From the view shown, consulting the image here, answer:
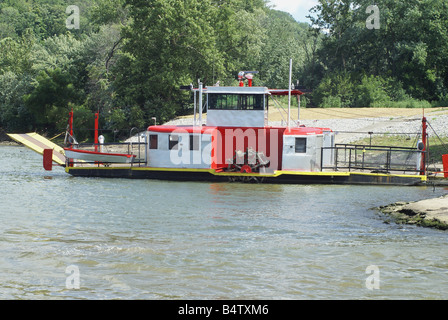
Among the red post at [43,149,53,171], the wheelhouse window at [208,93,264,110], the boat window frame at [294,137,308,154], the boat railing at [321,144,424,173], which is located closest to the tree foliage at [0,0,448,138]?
the boat railing at [321,144,424,173]

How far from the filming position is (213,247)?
16859mm

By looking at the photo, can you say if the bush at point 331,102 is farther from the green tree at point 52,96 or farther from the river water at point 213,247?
the river water at point 213,247

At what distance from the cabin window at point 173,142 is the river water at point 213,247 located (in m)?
4.28

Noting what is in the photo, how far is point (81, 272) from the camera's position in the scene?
561 inches

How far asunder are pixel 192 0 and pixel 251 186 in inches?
1443

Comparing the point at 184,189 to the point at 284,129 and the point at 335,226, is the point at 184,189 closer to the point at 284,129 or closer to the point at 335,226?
the point at 284,129

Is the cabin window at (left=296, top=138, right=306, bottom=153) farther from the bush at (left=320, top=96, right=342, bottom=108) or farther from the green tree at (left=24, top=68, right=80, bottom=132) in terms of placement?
the green tree at (left=24, top=68, right=80, bottom=132)

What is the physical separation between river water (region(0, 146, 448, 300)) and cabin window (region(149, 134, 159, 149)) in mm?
4528

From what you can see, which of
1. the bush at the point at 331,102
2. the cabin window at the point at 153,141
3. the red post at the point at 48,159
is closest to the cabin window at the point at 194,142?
the cabin window at the point at 153,141

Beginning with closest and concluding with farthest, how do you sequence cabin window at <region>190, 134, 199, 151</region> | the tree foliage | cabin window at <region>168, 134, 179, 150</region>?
cabin window at <region>190, 134, 199, 151</region> < cabin window at <region>168, 134, 179, 150</region> < the tree foliage

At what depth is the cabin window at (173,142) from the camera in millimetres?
31156

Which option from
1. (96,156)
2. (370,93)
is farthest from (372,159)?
(370,93)

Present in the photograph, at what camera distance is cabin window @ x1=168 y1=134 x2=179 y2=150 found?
102 ft
